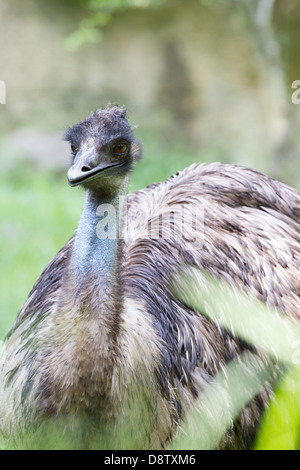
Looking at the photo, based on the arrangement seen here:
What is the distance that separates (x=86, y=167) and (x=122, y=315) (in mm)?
487

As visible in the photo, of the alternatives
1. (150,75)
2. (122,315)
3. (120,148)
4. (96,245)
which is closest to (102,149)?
(120,148)

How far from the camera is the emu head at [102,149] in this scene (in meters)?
2.45

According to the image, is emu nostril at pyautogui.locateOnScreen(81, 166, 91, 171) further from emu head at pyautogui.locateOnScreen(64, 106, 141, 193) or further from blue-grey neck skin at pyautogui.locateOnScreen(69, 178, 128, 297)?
blue-grey neck skin at pyautogui.locateOnScreen(69, 178, 128, 297)

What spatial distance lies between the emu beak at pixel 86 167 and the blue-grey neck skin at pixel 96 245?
10 centimetres

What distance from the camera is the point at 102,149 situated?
252 centimetres

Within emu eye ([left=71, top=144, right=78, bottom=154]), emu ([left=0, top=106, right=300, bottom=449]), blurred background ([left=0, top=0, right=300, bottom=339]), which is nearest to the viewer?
emu ([left=0, top=106, right=300, bottom=449])

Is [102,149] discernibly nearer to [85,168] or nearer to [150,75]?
[85,168]

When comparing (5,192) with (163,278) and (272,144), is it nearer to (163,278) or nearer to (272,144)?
(272,144)

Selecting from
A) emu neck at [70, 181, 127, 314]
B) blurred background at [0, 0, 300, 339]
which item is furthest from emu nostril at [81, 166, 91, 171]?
blurred background at [0, 0, 300, 339]

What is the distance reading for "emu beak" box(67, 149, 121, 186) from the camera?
2.37m

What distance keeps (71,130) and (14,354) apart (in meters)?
0.82

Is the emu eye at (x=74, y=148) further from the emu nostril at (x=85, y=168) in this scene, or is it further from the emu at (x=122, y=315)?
the emu nostril at (x=85, y=168)

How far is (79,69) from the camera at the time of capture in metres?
8.62
